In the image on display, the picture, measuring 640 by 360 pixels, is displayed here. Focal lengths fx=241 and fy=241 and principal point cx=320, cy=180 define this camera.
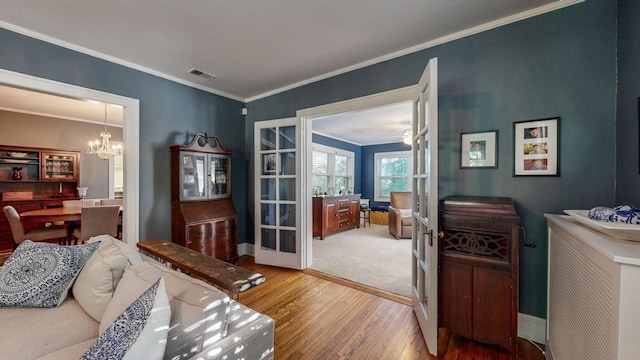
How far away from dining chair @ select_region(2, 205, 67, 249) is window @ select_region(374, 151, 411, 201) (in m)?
6.97

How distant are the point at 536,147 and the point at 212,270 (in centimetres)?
250

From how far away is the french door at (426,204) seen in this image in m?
1.70

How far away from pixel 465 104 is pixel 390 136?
15.4 feet

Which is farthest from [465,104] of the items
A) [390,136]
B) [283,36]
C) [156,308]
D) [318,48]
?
[390,136]

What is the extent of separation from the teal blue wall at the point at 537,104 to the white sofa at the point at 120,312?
195 centimetres

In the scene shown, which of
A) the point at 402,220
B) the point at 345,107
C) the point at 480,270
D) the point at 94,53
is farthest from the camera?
the point at 402,220

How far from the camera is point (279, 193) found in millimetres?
3512

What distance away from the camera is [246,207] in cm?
402

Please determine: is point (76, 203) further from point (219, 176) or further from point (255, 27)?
point (255, 27)

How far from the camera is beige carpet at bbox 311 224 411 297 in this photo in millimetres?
3000

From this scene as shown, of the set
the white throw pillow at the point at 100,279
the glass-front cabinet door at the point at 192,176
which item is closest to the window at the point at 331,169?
the glass-front cabinet door at the point at 192,176

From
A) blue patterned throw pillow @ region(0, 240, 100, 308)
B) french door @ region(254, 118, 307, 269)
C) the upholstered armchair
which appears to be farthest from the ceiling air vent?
the upholstered armchair

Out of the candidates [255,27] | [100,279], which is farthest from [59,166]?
[255,27]

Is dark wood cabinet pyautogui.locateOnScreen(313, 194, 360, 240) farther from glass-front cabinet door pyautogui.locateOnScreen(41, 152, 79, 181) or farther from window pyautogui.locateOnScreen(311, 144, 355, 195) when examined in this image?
glass-front cabinet door pyautogui.locateOnScreen(41, 152, 79, 181)
